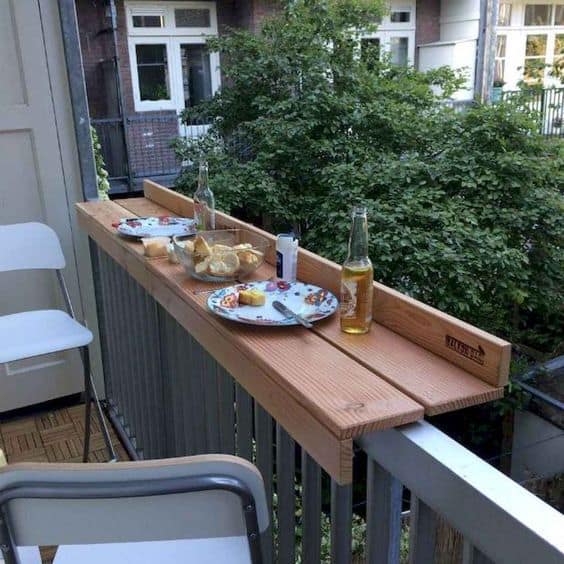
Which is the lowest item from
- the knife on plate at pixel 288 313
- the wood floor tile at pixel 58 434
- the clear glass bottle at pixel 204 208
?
the wood floor tile at pixel 58 434

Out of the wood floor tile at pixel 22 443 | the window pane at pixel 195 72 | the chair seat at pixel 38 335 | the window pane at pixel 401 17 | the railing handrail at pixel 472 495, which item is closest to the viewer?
the railing handrail at pixel 472 495

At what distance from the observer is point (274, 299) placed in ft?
3.93

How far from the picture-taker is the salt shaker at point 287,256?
1.29m

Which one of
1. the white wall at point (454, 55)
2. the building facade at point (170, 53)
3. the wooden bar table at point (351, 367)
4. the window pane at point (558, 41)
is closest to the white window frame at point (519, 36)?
the window pane at point (558, 41)

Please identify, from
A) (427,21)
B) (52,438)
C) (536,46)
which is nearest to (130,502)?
(52,438)

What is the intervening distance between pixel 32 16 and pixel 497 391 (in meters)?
2.09

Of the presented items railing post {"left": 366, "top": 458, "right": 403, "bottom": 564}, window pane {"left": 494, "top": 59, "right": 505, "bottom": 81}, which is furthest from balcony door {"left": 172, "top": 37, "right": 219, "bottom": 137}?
railing post {"left": 366, "top": 458, "right": 403, "bottom": 564}

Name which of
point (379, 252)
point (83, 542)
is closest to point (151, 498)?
point (83, 542)

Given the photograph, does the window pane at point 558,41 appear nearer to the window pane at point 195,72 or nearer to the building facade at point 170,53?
the building facade at point 170,53

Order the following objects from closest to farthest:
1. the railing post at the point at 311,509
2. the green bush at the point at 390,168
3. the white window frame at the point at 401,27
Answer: the railing post at the point at 311,509 < the green bush at the point at 390,168 < the white window frame at the point at 401,27

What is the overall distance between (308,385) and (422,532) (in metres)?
0.24

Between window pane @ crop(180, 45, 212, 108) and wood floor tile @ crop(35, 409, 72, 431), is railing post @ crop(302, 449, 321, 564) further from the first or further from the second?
window pane @ crop(180, 45, 212, 108)

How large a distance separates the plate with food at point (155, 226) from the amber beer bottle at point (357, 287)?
2.27 ft

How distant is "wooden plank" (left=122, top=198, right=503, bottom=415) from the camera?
2.65 feet
